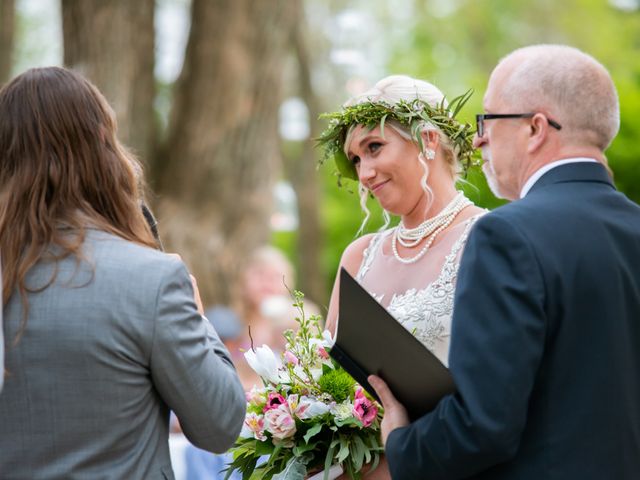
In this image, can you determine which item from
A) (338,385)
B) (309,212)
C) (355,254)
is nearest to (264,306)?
(355,254)

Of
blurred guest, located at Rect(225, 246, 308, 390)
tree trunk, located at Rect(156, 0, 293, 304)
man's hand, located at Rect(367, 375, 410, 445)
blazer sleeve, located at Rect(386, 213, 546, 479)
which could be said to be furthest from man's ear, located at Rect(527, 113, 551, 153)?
tree trunk, located at Rect(156, 0, 293, 304)

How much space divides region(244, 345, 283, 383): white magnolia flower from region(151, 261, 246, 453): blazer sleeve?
497 millimetres

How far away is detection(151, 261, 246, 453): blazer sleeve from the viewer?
8.99ft

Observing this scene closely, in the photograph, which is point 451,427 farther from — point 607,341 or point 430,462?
point 607,341

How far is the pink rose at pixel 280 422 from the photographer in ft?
10.8

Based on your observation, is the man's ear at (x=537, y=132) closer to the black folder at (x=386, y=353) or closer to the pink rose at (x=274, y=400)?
the black folder at (x=386, y=353)

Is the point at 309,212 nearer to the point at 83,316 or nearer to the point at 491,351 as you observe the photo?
the point at 83,316

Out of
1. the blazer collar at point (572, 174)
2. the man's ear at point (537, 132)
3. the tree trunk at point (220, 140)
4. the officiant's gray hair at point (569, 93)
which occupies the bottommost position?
the tree trunk at point (220, 140)

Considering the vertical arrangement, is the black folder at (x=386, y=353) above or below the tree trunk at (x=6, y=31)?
above

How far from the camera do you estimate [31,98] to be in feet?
9.39

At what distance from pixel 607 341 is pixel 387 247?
5.13 feet

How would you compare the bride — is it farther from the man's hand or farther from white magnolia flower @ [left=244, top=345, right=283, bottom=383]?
the man's hand

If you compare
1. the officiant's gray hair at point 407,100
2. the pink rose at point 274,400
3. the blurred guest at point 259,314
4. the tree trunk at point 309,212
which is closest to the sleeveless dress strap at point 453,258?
the officiant's gray hair at point 407,100

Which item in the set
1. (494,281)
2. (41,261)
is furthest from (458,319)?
(41,261)
